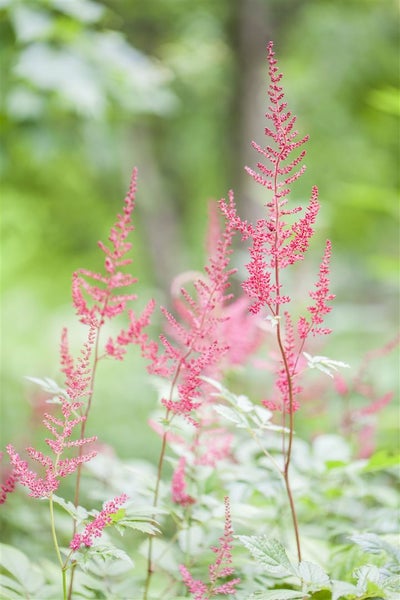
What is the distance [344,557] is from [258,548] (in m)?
0.36

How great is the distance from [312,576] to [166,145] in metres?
7.62

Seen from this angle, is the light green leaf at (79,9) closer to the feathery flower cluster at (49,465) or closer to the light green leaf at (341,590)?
the feathery flower cluster at (49,465)

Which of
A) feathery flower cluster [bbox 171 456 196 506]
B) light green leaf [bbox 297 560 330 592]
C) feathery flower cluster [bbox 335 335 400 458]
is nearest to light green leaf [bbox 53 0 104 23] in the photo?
feathery flower cluster [bbox 335 335 400 458]

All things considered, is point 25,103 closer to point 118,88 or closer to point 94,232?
point 118,88

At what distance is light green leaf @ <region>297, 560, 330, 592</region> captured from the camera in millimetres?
1015

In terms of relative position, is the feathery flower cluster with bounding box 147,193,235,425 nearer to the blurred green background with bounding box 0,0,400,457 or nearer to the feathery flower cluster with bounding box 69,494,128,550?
the feathery flower cluster with bounding box 69,494,128,550

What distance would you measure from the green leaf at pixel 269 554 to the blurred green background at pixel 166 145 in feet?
7.25

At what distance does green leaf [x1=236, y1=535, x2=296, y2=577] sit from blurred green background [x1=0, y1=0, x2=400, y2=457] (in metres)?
2.21

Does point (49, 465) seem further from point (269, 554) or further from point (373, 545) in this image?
point (373, 545)

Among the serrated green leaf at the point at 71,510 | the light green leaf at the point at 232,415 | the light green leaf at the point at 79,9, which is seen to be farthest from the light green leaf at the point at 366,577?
the light green leaf at the point at 79,9

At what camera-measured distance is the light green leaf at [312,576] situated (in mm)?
1015

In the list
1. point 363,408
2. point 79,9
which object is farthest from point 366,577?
point 79,9

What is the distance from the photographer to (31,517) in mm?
2021

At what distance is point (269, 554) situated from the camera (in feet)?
3.38
